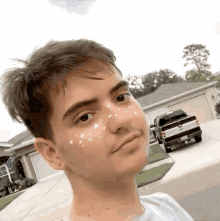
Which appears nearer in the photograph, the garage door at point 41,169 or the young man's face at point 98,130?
the young man's face at point 98,130

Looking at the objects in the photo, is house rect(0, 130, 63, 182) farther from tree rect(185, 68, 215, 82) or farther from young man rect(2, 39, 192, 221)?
tree rect(185, 68, 215, 82)

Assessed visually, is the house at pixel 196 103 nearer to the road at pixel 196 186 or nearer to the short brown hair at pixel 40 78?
the road at pixel 196 186

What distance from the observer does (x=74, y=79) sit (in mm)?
838

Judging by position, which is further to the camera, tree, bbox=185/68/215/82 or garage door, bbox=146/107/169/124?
tree, bbox=185/68/215/82

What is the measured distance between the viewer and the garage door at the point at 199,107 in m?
16.7

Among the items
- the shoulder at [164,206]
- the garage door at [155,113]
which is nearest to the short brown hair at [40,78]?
the shoulder at [164,206]

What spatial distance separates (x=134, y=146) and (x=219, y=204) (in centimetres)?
392

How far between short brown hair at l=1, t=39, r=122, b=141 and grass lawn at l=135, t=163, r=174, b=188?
16.7 feet

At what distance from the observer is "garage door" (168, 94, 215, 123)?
54.9ft

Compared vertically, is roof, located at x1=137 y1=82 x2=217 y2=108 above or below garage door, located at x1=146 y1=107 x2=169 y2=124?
above

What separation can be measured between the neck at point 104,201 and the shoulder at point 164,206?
0.19 metres

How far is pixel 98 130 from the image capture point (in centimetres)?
79

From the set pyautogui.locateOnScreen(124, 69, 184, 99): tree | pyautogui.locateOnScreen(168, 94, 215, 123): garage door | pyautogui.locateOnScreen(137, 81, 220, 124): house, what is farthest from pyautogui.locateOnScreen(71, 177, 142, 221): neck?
pyautogui.locateOnScreen(124, 69, 184, 99): tree

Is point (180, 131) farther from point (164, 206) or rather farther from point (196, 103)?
point (196, 103)
